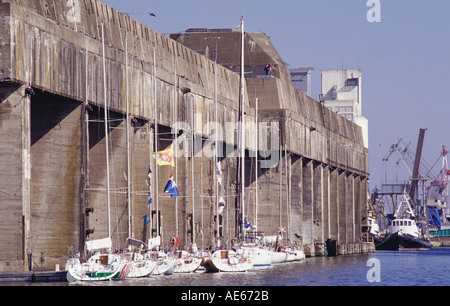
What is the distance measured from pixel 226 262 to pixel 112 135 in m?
14.1

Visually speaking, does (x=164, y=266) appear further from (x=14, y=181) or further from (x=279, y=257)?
(x=279, y=257)

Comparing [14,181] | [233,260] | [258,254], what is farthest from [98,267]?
[258,254]

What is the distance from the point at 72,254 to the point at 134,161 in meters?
17.3

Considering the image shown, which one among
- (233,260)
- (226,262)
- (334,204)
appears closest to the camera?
(226,262)

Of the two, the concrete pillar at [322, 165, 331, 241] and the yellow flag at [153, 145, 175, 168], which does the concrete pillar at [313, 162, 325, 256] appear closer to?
the concrete pillar at [322, 165, 331, 241]

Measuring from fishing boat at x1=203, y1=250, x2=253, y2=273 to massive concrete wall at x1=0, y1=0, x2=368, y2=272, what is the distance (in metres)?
4.48

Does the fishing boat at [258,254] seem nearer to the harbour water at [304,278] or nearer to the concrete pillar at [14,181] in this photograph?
the harbour water at [304,278]

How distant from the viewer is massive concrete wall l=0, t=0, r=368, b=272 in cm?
6025

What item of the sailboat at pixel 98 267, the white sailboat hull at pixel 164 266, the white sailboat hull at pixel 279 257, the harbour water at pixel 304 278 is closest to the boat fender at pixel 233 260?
the harbour water at pixel 304 278

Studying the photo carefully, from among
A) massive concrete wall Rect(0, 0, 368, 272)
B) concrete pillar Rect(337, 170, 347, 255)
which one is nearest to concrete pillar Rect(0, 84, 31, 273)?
massive concrete wall Rect(0, 0, 368, 272)

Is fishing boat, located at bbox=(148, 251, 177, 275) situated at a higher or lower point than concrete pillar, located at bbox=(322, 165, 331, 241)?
→ lower

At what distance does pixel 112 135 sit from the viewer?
265 feet

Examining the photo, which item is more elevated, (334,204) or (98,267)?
(334,204)

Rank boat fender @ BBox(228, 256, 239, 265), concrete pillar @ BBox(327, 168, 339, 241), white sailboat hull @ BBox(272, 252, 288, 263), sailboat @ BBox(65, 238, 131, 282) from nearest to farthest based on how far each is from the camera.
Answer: sailboat @ BBox(65, 238, 131, 282) < boat fender @ BBox(228, 256, 239, 265) < white sailboat hull @ BBox(272, 252, 288, 263) < concrete pillar @ BBox(327, 168, 339, 241)
